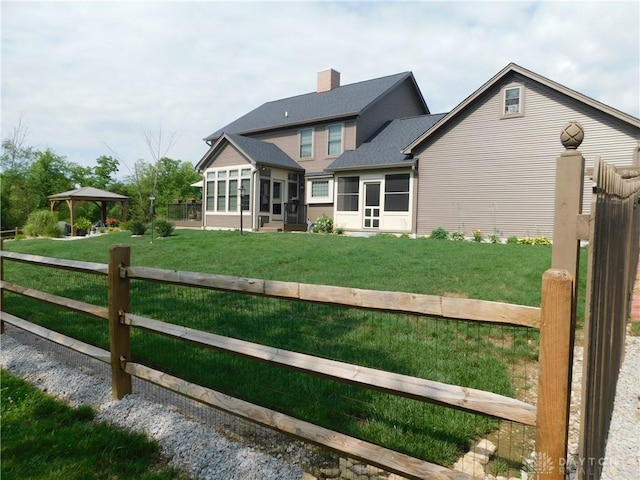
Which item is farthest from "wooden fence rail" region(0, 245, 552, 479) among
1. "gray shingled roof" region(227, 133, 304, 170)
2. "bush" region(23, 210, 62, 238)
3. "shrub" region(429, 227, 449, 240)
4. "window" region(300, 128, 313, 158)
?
"bush" region(23, 210, 62, 238)

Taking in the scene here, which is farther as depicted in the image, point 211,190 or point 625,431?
point 211,190

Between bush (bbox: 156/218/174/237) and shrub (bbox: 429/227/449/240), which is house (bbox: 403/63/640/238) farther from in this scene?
bush (bbox: 156/218/174/237)

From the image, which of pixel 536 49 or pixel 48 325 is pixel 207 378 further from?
pixel 536 49

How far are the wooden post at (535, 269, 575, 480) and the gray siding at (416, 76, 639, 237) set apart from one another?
1384 centimetres

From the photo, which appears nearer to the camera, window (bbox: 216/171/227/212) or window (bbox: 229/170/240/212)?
window (bbox: 229/170/240/212)

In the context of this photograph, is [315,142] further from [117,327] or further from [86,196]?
[117,327]

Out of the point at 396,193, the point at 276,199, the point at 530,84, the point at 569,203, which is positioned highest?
the point at 530,84

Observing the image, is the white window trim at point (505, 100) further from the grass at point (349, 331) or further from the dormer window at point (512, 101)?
the grass at point (349, 331)

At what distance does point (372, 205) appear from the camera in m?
18.9

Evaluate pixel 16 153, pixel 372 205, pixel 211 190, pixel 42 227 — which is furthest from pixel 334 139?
pixel 16 153

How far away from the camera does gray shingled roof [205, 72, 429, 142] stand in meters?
21.4

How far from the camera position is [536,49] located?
15.4 m

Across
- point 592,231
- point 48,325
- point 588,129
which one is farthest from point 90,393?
point 588,129

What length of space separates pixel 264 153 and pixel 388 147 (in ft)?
22.3
